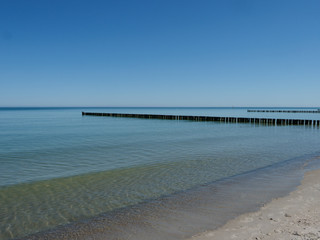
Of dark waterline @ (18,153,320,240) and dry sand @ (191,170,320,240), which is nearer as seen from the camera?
dry sand @ (191,170,320,240)

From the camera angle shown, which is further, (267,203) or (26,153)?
(26,153)

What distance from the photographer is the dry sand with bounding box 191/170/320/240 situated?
4598 mm

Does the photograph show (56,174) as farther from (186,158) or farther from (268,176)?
(268,176)

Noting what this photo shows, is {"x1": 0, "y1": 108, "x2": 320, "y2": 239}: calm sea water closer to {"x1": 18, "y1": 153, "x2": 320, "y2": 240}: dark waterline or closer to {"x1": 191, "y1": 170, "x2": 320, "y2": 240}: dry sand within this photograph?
{"x1": 18, "y1": 153, "x2": 320, "y2": 240}: dark waterline

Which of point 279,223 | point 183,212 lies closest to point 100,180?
point 183,212

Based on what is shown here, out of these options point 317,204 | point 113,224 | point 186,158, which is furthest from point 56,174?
point 317,204

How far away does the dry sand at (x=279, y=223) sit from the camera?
181 inches

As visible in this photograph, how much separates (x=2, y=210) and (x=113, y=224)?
3.17 meters

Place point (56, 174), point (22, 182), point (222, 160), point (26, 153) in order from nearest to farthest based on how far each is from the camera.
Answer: point (22, 182), point (56, 174), point (222, 160), point (26, 153)

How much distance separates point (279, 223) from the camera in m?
5.11

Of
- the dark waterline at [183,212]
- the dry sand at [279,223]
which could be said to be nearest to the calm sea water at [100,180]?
the dark waterline at [183,212]

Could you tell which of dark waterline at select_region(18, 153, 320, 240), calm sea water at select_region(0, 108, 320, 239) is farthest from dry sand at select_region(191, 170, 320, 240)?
calm sea water at select_region(0, 108, 320, 239)

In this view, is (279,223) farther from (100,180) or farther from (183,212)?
(100,180)

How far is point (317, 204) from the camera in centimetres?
619
